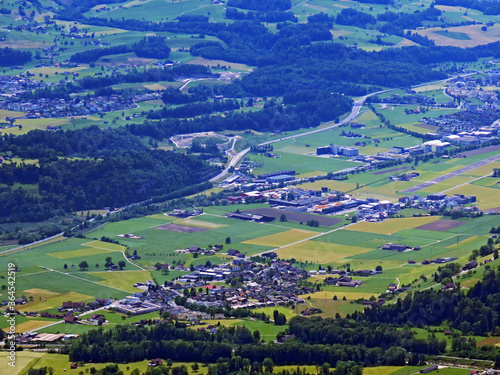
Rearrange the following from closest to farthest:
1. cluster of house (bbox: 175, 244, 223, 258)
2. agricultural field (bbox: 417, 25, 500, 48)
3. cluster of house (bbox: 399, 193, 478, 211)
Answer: cluster of house (bbox: 175, 244, 223, 258)
cluster of house (bbox: 399, 193, 478, 211)
agricultural field (bbox: 417, 25, 500, 48)

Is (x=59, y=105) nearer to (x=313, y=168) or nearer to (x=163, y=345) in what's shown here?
(x=313, y=168)

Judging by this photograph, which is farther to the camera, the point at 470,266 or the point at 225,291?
the point at 470,266

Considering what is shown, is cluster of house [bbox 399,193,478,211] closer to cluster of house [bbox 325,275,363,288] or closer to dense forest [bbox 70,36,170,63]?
cluster of house [bbox 325,275,363,288]

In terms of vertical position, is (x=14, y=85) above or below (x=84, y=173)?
above

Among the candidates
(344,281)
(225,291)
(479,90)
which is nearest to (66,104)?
(479,90)

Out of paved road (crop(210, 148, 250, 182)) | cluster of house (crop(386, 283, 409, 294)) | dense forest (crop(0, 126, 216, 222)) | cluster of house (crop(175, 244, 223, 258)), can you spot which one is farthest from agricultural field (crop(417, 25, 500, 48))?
cluster of house (crop(386, 283, 409, 294))

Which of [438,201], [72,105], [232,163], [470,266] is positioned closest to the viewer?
[470,266]

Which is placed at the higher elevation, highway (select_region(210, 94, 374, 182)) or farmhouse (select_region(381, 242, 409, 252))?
highway (select_region(210, 94, 374, 182))

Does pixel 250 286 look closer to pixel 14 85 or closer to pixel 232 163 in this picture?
pixel 232 163

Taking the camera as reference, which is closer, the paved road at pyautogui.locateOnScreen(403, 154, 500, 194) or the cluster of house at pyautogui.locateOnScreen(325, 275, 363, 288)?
the cluster of house at pyautogui.locateOnScreen(325, 275, 363, 288)
